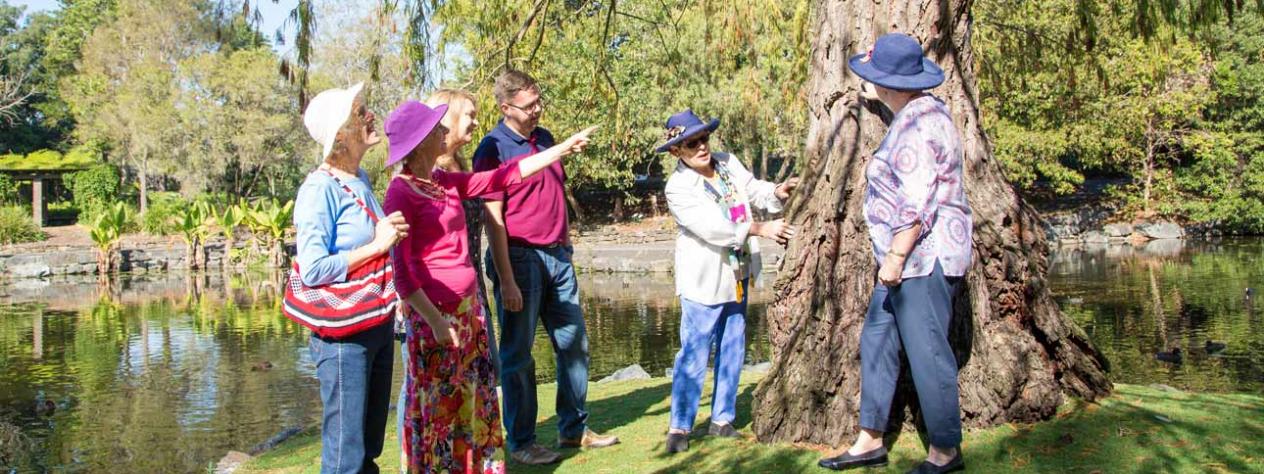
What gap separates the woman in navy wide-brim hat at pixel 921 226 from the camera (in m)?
3.71

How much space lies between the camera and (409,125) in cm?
392

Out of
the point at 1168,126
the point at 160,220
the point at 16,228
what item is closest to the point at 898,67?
the point at 1168,126

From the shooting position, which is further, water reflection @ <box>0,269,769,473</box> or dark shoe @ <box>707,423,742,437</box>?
water reflection @ <box>0,269,769,473</box>

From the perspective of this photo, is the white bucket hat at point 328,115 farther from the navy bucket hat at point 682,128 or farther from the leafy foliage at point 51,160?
the leafy foliage at point 51,160

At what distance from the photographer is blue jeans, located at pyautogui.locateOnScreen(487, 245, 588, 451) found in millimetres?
4695

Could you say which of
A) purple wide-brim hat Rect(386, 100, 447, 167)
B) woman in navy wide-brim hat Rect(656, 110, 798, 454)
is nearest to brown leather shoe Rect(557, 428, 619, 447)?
woman in navy wide-brim hat Rect(656, 110, 798, 454)

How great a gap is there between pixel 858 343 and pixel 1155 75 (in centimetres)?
654

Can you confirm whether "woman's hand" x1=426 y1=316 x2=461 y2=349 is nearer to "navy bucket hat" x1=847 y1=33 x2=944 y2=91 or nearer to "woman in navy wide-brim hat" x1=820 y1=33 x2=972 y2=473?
"woman in navy wide-brim hat" x1=820 y1=33 x2=972 y2=473

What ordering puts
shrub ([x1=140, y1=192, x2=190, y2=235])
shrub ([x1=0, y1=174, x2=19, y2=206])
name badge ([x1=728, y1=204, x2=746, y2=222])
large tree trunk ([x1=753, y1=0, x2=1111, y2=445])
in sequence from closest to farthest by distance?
large tree trunk ([x1=753, y1=0, x2=1111, y2=445]) → name badge ([x1=728, y1=204, x2=746, y2=222]) → shrub ([x1=140, y1=192, x2=190, y2=235]) → shrub ([x1=0, y1=174, x2=19, y2=206])

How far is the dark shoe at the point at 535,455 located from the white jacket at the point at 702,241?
920 millimetres

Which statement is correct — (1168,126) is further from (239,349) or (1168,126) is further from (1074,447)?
(1074,447)

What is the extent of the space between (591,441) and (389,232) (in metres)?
1.86

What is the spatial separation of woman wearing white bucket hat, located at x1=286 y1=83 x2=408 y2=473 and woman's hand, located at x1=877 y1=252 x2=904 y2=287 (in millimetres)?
1664

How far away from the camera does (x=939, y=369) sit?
3.82 m
